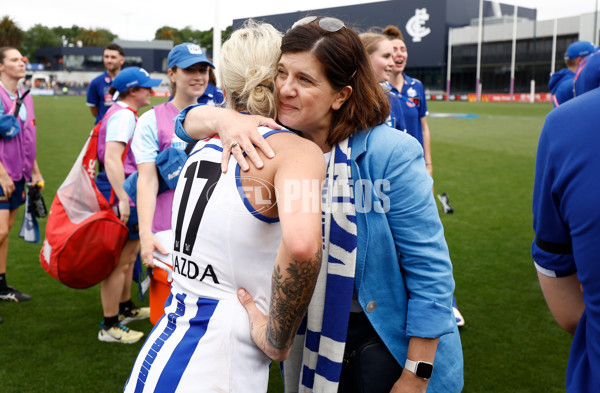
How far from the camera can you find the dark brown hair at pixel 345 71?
1.70 m

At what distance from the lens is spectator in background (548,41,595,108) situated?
20.8 feet

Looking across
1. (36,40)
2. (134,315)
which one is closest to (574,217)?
(134,315)

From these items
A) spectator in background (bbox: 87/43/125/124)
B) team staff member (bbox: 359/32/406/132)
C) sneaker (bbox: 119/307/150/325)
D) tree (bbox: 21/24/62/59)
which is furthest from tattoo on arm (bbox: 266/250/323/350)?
tree (bbox: 21/24/62/59)

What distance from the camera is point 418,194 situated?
1.74 meters

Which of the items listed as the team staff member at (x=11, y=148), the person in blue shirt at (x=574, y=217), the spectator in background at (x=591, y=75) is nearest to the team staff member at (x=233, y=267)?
the person in blue shirt at (x=574, y=217)

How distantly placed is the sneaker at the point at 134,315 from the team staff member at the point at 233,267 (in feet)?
11.1

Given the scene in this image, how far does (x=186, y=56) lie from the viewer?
364cm

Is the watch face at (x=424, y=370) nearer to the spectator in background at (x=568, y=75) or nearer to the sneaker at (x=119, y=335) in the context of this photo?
the sneaker at (x=119, y=335)

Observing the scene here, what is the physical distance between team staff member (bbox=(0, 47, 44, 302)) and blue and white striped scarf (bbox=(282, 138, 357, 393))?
4.27 meters

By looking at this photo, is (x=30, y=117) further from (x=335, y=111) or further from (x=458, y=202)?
(x=458, y=202)

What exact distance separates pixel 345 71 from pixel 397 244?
0.59m

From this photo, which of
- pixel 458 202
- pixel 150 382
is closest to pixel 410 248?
pixel 150 382

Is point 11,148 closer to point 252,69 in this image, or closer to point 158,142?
point 158,142

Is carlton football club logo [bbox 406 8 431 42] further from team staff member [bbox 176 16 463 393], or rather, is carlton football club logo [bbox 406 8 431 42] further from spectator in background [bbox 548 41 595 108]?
team staff member [bbox 176 16 463 393]
